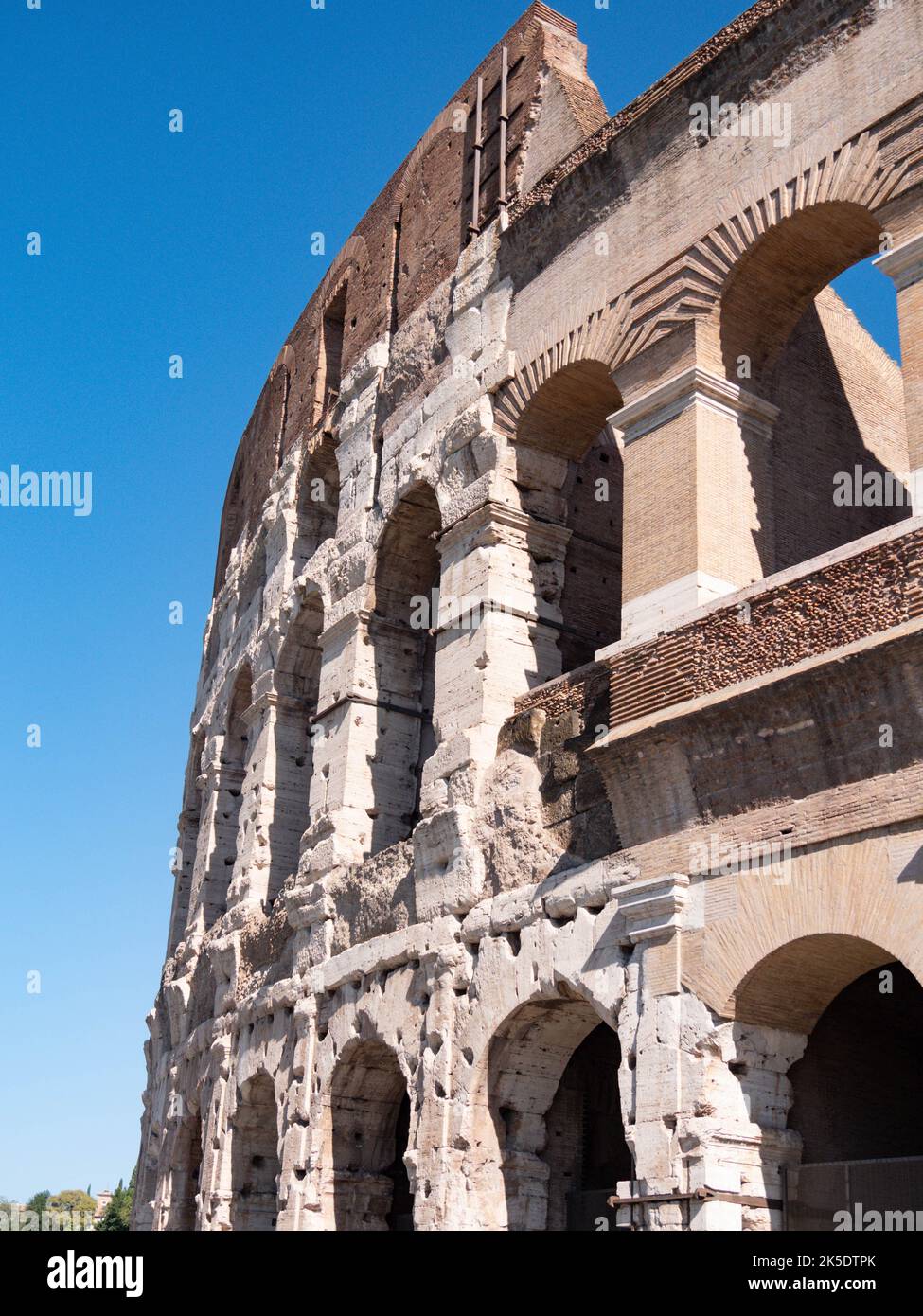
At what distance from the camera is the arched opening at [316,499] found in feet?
47.0

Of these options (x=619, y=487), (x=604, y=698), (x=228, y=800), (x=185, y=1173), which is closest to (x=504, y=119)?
(x=619, y=487)

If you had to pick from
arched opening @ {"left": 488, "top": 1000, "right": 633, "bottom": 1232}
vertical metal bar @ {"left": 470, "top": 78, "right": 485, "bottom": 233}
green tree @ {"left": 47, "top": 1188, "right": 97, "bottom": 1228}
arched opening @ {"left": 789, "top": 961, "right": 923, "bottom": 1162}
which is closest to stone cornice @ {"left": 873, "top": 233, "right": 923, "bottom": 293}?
arched opening @ {"left": 789, "top": 961, "right": 923, "bottom": 1162}

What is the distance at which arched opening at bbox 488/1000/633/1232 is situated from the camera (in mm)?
8758

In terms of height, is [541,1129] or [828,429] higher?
[828,429]

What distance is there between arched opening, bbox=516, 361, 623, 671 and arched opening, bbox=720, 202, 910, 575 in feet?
4.13

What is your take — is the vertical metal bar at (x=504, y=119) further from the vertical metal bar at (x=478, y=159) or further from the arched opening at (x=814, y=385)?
the arched opening at (x=814, y=385)

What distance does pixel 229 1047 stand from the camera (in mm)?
12688

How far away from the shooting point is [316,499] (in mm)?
14398

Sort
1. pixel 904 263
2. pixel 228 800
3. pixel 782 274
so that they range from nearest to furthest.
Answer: pixel 904 263 → pixel 782 274 → pixel 228 800

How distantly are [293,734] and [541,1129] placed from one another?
582 centimetres

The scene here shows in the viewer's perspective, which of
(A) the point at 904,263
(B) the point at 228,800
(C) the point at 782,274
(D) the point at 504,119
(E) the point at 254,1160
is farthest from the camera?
(B) the point at 228,800

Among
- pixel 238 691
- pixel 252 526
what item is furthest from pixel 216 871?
pixel 252 526

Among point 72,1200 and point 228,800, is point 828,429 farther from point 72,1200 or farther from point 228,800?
point 72,1200

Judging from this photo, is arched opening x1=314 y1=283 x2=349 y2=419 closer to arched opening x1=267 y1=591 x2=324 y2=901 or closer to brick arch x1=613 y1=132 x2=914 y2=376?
arched opening x1=267 y1=591 x2=324 y2=901
